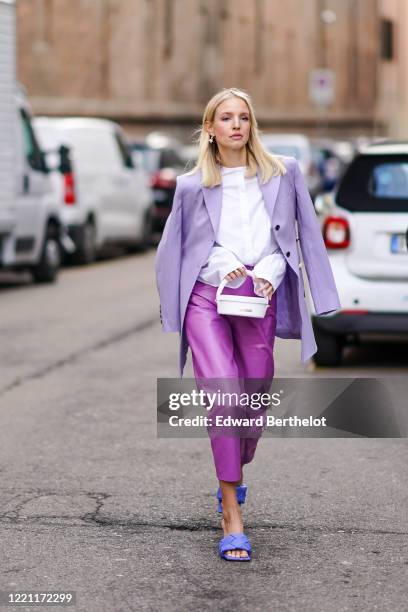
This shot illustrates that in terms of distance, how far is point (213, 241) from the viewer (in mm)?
5516

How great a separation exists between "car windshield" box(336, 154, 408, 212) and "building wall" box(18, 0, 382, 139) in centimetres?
3394

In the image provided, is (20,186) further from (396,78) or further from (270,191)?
(396,78)

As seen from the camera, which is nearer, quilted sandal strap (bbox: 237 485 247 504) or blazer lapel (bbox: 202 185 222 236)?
blazer lapel (bbox: 202 185 222 236)

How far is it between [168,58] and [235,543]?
1795 inches

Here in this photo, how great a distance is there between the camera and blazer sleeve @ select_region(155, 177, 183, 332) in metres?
5.56

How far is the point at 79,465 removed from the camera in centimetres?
725

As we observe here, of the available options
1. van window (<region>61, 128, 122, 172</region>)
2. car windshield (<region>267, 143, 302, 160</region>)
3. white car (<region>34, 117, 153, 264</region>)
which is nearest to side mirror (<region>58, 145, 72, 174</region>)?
white car (<region>34, 117, 153, 264</region>)

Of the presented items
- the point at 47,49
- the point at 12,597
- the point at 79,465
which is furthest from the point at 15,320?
the point at 47,49

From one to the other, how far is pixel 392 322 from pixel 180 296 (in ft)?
15.9

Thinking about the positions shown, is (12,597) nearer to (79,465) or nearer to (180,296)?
(180,296)

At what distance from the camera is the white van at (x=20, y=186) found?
16484mm

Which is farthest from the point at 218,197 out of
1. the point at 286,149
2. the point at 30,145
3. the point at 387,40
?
the point at 387,40

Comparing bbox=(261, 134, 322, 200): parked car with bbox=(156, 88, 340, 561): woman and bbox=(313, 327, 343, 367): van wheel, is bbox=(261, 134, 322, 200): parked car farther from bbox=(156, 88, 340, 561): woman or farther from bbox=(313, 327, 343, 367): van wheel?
bbox=(156, 88, 340, 561): woman

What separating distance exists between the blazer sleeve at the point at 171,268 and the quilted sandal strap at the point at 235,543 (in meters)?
0.76
